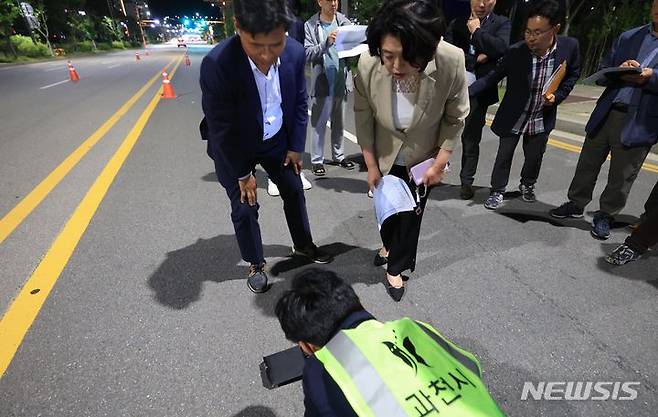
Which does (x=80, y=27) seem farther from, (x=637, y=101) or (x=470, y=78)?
(x=637, y=101)

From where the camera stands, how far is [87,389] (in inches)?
63.7

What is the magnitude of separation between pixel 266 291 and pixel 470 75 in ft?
8.36

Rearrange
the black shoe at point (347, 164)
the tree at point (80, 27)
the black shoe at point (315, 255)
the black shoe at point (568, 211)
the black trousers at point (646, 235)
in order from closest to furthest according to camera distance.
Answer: the black trousers at point (646, 235) → the black shoe at point (315, 255) → the black shoe at point (568, 211) → the black shoe at point (347, 164) → the tree at point (80, 27)

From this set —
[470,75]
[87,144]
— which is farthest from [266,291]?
[87,144]

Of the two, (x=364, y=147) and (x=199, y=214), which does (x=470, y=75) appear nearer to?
(x=364, y=147)

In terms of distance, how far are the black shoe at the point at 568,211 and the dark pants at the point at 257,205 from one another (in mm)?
2249

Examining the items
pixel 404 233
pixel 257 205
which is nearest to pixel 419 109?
pixel 404 233

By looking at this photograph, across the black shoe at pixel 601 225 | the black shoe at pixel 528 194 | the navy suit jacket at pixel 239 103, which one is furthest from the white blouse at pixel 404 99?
the black shoe at pixel 528 194

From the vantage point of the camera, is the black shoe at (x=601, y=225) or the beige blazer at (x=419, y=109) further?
the black shoe at (x=601, y=225)

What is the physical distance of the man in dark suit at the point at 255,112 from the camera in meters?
1.46

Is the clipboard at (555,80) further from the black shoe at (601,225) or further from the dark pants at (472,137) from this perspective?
the black shoe at (601,225)

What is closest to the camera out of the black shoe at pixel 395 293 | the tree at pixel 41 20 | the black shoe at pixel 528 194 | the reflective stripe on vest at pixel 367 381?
the reflective stripe on vest at pixel 367 381

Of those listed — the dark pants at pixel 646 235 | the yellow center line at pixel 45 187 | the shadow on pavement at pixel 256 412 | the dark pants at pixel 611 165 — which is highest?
the dark pants at pixel 611 165
